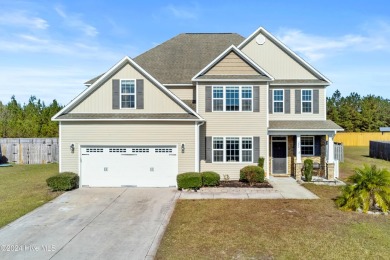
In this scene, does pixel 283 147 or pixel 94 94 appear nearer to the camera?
pixel 94 94

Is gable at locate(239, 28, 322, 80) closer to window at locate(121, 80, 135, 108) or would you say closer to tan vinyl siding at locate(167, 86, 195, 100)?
tan vinyl siding at locate(167, 86, 195, 100)

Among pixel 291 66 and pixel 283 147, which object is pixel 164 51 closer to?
pixel 291 66

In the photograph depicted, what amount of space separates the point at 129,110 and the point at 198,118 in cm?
378

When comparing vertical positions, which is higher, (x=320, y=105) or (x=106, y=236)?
(x=320, y=105)

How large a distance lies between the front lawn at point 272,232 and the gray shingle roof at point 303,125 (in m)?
5.84

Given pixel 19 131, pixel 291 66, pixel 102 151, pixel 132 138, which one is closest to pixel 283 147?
pixel 291 66

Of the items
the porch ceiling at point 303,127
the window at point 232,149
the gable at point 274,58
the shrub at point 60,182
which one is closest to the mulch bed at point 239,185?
the window at point 232,149

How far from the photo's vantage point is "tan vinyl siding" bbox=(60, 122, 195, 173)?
1653 cm

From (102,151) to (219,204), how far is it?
7.31 m

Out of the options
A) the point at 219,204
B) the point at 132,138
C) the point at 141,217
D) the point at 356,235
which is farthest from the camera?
the point at 132,138

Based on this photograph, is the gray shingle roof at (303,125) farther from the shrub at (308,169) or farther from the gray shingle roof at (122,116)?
the gray shingle roof at (122,116)

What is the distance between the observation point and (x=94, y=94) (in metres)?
16.7

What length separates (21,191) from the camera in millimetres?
→ 15555

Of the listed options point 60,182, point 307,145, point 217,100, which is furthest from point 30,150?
point 307,145
